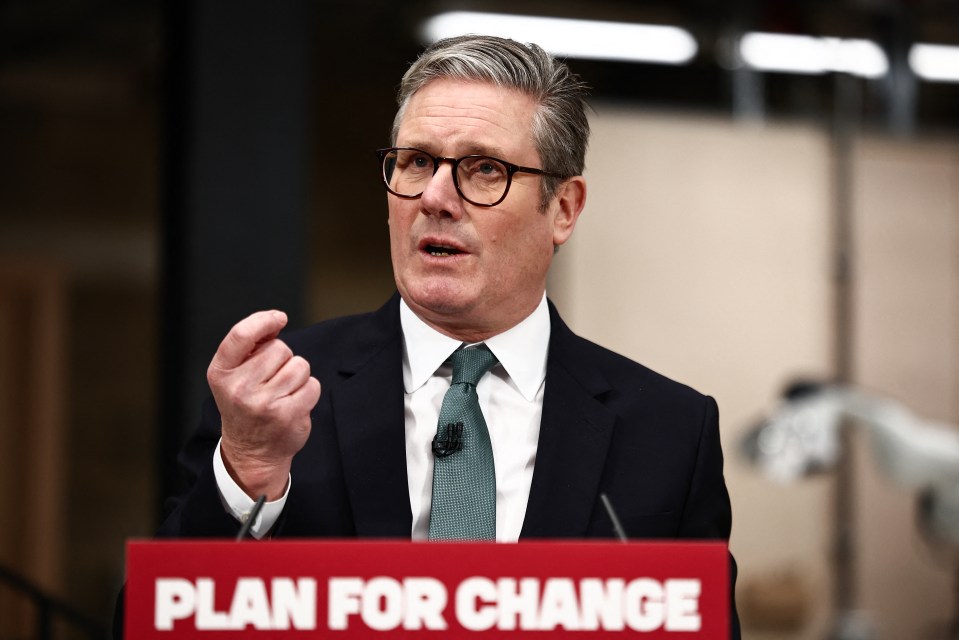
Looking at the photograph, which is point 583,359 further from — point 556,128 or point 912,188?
point 912,188

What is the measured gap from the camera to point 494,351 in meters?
1.45

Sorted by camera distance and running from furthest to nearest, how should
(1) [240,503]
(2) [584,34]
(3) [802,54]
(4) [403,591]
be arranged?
(2) [584,34]
(3) [802,54]
(1) [240,503]
(4) [403,591]

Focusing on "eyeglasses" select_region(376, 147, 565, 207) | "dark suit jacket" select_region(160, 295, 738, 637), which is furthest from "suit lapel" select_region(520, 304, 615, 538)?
"eyeglasses" select_region(376, 147, 565, 207)

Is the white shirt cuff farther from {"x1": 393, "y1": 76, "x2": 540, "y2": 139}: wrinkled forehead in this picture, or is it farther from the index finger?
{"x1": 393, "y1": 76, "x2": 540, "y2": 139}: wrinkled forehead

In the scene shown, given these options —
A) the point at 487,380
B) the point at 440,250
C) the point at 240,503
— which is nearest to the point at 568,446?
the point at 487,380

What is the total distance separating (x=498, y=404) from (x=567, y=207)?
27 centimetres

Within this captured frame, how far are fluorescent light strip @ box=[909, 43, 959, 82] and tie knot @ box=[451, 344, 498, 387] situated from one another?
4581 millimetres

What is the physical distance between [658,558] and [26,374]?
5.72 metres

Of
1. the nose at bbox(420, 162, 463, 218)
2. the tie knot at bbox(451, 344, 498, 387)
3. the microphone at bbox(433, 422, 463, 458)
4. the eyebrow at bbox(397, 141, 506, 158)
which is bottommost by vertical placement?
the microphone at bbox(433, 422, 463, 458)

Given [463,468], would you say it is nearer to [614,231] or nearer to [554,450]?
[554,450]

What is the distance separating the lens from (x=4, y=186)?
630cm

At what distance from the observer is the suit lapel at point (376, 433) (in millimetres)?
1348

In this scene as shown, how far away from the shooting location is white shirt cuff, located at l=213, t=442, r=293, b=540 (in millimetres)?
1224

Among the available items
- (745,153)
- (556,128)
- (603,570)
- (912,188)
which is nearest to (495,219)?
(556,128)
